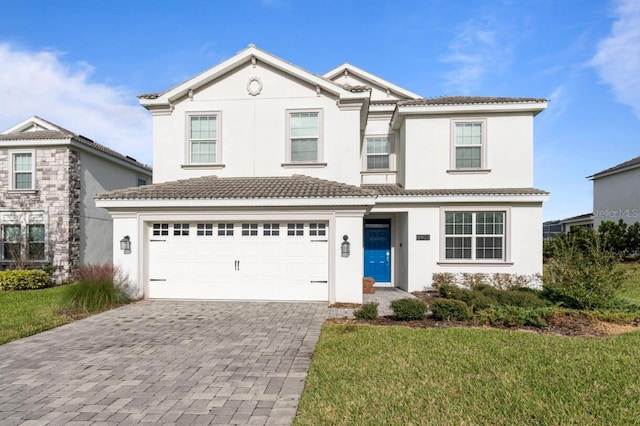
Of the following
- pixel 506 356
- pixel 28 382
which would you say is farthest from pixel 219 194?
pixel 506 356

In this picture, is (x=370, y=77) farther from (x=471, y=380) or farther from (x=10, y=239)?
(x=10, y=239)

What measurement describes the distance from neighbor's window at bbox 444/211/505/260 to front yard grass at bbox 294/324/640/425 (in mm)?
6004

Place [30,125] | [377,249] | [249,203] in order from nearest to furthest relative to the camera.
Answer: [249,203]
[377,249]
[30,125]

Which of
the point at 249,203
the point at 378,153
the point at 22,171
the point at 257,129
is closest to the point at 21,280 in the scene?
the point at 22,171

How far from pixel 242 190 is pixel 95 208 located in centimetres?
1030

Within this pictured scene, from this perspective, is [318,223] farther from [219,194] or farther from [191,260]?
[191,260]

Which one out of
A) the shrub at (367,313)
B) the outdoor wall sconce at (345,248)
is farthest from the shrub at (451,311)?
the outdoor wall sconce at (345,248)

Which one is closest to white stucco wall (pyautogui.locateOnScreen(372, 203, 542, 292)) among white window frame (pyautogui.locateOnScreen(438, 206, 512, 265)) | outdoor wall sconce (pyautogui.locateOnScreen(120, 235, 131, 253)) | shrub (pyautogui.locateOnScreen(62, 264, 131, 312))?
white window frame (pyautogui.locateOnScreen(438, 206, 512, 265))

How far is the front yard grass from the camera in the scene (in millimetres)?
4074

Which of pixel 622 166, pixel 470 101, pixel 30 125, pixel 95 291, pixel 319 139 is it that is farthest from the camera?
pixel 622 166

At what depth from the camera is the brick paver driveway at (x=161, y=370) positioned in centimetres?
432

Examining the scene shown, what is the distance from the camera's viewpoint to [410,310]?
27.5 ft

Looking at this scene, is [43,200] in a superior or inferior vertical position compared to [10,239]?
superior

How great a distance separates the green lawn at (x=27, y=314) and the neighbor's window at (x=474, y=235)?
11842 millimetres
